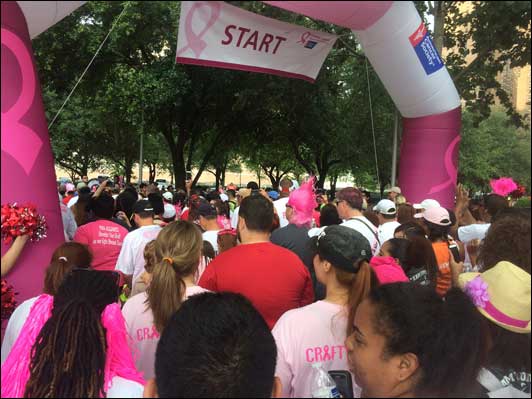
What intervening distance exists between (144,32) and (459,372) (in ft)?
6.69

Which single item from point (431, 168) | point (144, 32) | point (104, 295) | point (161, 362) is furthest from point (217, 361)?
point (431, 168)

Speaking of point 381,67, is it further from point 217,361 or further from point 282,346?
point 217,361

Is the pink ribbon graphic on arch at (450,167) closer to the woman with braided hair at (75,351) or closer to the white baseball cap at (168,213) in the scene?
the woman with braided hair at (75,351)

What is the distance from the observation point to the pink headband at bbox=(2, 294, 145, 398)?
1.89 meters

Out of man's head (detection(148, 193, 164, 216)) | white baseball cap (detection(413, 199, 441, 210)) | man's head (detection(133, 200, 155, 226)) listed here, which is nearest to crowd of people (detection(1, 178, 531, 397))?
white baseball cap (detection(413, 199, 441, 210))

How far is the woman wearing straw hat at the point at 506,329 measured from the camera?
200cm

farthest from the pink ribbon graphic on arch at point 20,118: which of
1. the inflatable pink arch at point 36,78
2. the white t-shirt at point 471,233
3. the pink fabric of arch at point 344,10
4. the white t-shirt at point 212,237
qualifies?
the white t-shirt at point 471,233

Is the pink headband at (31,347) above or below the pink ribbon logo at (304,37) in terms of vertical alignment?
below

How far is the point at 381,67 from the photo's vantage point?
2.94 m

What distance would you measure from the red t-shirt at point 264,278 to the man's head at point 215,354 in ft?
4.30

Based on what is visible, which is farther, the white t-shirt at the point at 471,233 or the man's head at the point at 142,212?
the white t-shirt at the point at 471,233

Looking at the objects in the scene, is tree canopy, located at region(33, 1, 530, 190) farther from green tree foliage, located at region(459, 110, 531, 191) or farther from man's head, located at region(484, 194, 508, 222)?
man's head, located at region(484, 194, 508, 222)

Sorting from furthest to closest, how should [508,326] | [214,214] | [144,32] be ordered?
[214,214], [144,32], [508,326]

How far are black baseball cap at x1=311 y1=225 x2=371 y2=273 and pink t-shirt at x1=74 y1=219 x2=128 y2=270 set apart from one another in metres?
2.59
